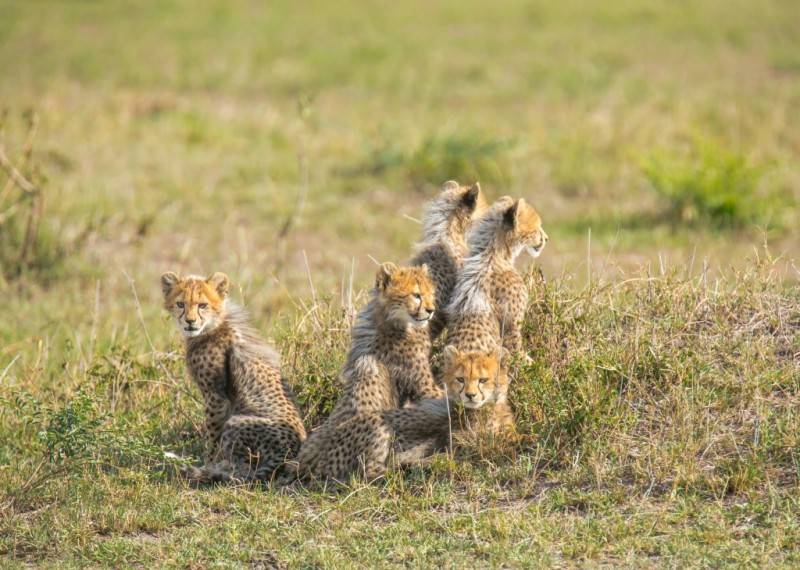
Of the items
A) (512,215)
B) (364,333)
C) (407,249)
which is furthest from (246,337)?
(407,249)

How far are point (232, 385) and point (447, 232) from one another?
48.0 inches

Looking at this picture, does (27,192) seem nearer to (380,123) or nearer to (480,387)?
(480,387)

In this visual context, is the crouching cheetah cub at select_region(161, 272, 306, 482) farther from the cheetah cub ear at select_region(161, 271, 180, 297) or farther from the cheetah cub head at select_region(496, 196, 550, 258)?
the cheetah cub head at select_region(496, 196, 550, 258)

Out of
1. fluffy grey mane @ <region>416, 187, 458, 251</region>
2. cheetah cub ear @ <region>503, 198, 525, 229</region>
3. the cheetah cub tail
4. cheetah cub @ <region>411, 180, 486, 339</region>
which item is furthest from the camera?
fluffy grey mane @ <region>416, 187, 458, 251</region>

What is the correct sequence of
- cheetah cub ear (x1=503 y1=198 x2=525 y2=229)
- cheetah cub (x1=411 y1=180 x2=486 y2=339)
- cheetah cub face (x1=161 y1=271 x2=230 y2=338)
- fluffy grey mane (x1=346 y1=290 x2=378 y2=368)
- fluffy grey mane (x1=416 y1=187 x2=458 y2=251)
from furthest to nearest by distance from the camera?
fluffy grey mane (x1=416 y1=187 x2=458 y2=251), cheetah cub (x1=411 y1=180 x2=486 y2=339), cheetah cub ear (x1=503 y1=198 x2=525 y2=229), cheetah cub face (x1=161 y1=271 x2=230 y2=338), fluffy grey mane (x1=346 y1=290 x2=378 y2=368)

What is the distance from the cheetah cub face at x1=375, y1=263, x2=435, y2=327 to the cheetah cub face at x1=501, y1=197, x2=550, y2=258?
53 centimetres

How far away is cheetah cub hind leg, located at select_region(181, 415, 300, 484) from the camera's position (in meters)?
5.23

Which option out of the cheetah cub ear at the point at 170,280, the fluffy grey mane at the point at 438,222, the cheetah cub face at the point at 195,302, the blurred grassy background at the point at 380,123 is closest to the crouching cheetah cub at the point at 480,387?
the fluffy grey mane at the point at 438,222

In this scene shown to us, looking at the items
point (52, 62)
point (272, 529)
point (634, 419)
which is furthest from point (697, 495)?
point (52, 62)

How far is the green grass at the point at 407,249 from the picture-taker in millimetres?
4824

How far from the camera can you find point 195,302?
5.50 meters

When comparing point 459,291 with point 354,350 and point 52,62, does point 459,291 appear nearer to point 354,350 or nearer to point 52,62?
point 354,350

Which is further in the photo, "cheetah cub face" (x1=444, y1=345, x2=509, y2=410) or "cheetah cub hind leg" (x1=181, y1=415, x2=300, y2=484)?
"cheetah cub hind leg" (x1=181, y1=415, x2=300, y2=484)

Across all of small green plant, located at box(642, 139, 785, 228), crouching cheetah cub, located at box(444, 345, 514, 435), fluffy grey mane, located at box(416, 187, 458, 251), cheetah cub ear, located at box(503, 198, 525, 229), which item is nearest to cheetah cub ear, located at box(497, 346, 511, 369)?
crouching cheetah cub, located at box(444, 345, 514, 435)
